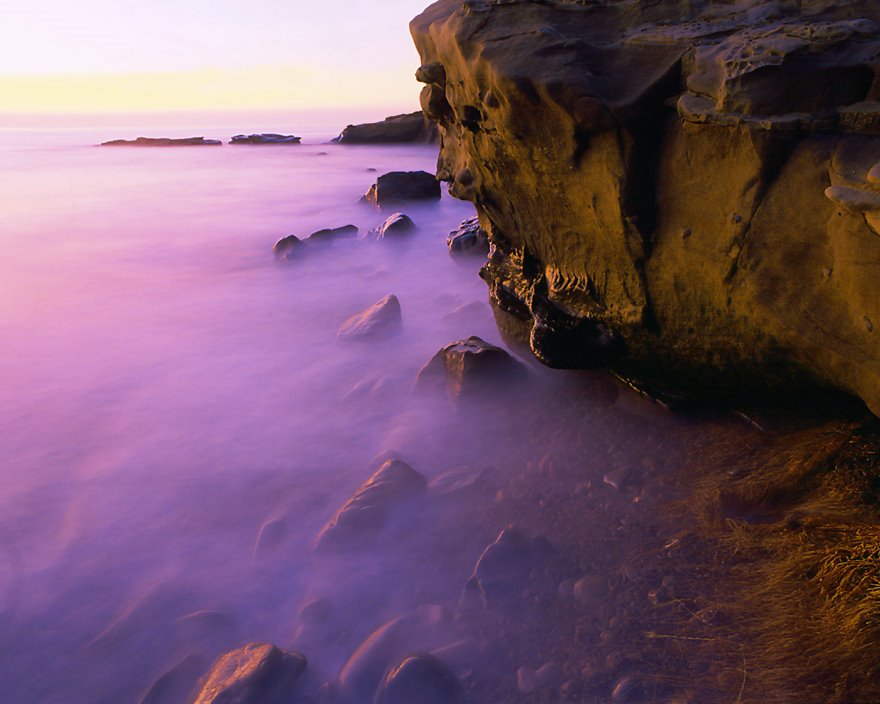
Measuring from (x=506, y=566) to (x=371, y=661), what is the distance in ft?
1.85

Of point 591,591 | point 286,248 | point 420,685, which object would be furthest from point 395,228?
point 420,685

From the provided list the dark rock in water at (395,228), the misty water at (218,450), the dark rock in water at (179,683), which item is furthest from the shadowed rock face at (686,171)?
the dark rock in water at (395,228)

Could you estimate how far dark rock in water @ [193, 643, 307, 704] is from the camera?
1.95 metres

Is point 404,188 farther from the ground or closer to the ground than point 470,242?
farther from the ground

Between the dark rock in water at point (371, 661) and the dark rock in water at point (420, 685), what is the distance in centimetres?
6

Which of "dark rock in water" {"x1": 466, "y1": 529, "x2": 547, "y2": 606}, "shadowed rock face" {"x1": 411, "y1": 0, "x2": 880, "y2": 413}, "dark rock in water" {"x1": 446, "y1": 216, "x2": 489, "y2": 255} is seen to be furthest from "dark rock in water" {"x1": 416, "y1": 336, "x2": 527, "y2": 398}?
"dark rock in water" {"x1": 446, "y1": 216, "x2": 489, "y2": 255}

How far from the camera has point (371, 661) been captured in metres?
2.11

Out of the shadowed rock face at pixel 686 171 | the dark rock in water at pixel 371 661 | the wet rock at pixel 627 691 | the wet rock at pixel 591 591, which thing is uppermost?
the shadowed rock face at pixel 686 171

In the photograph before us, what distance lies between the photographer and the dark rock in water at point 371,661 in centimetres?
204

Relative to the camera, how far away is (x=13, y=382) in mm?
4340

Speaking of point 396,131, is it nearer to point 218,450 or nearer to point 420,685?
point 218,450

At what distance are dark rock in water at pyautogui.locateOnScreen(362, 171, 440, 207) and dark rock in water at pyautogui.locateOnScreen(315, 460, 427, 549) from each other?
763cm

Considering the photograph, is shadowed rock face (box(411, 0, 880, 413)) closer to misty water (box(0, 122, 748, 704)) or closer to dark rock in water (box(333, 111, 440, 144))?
misty water (box(0, 122, 748, 704))

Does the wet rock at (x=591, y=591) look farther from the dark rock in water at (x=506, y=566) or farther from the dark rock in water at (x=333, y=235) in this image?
the dark rock in water at (x=333, y=235)
